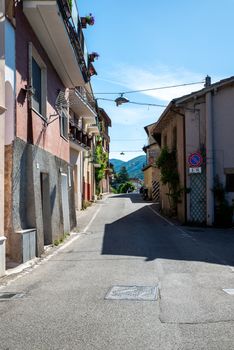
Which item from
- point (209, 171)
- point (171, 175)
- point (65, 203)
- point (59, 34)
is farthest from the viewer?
point (171, 175)

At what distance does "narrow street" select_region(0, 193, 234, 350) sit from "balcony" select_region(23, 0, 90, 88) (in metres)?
5.77

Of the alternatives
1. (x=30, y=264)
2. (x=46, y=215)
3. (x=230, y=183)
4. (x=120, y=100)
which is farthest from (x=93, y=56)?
(x=30, y=264)

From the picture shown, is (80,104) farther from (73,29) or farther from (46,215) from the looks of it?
(46,215)

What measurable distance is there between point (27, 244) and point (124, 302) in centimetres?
415

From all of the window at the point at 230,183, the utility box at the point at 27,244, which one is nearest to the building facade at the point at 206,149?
the window at the point at 230,183

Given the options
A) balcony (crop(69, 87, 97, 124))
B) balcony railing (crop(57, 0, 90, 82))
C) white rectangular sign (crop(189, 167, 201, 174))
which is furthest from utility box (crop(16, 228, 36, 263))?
balcony (crop(69, 87, 97, 124))

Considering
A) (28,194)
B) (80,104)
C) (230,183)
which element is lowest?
(28,194)

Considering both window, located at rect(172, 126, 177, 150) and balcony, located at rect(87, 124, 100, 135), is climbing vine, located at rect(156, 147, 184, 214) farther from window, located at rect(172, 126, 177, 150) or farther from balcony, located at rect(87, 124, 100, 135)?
balcony, located at rect(87, 124, 100, 135)

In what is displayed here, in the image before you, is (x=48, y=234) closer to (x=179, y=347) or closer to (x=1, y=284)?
(x=1, y=284)

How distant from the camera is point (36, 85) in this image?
1357 cm

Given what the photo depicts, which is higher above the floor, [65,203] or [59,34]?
[59,34]

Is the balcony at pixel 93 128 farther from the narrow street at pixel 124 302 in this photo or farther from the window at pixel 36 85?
the narrow street at pixel 124 302

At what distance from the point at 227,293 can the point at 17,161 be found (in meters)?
5.28

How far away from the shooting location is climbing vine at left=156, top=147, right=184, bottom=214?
71.8 ft
